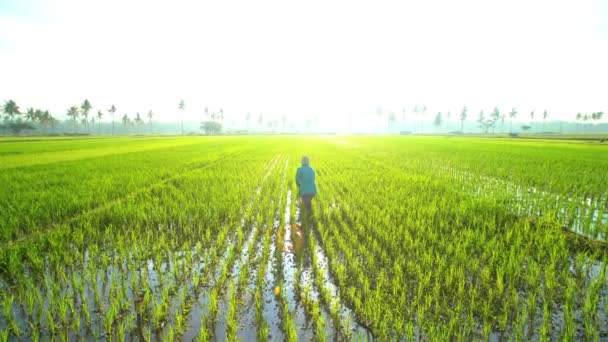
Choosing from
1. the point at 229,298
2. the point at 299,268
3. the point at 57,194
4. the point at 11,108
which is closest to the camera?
the point at 229,298

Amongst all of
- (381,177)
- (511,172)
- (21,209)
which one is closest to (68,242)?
(21,209)

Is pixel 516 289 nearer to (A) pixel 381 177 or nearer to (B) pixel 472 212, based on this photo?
(B) pixel 472 212

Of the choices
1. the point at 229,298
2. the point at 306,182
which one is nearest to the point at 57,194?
the point at 306,182

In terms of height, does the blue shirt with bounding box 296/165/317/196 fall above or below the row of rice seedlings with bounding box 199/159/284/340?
above

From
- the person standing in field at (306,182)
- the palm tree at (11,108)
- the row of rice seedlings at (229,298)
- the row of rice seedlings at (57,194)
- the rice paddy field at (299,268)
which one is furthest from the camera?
the palm tree at (11,108)

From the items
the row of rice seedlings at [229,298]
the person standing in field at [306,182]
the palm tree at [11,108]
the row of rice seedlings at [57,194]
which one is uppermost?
the palm tree at [11,108]

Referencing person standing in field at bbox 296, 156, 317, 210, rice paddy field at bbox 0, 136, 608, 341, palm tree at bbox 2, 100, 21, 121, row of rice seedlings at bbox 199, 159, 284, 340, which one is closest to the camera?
row of rice seedlings at bbox 199, 159, 284, 340

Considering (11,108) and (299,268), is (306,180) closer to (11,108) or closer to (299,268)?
(299,268)

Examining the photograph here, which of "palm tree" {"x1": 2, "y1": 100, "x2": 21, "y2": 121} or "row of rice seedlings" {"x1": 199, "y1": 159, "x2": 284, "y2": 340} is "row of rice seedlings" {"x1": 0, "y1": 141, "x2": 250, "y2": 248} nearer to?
"row of rice seedlings" {"x1": 199, "y1": 159, "x2": 284, "y2": 340}

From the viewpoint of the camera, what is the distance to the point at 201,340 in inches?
107

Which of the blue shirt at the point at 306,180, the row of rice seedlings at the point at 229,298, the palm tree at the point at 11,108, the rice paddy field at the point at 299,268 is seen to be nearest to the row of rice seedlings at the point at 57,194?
the rice paddy field at the point at 299,268

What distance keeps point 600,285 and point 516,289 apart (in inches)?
39.3

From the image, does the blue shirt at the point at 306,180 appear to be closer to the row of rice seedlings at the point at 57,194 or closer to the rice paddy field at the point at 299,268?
the rice paddy field at the point at 299,268

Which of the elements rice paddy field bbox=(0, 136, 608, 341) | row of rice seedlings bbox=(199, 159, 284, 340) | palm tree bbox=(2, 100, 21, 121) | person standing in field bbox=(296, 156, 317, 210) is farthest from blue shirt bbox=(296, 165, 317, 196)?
palm tree bbox=(2, 100, 21, 121)
